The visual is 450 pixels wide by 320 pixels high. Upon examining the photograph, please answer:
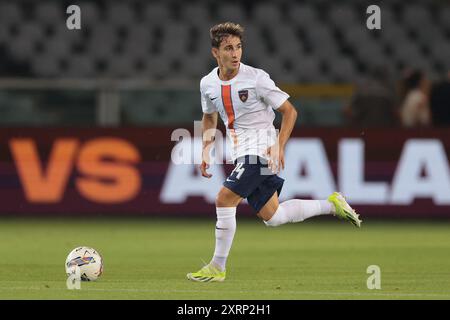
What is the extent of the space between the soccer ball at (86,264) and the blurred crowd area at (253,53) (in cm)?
688

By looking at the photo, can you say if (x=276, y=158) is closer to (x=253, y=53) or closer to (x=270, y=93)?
(x=270, y=93)

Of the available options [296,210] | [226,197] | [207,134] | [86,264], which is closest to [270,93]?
[207,134]

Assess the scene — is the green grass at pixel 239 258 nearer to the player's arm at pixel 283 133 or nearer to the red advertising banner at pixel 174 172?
the red advertising banner at pixel 174 172

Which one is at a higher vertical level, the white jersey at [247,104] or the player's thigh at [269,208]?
the white jersey at [247,104]

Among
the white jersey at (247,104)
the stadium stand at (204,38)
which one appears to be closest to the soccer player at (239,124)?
the white jersey at (247,104)

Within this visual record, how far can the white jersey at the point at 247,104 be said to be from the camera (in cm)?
930

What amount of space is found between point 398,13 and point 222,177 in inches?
301

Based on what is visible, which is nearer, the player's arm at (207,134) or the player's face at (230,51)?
the player's face at (230,51)

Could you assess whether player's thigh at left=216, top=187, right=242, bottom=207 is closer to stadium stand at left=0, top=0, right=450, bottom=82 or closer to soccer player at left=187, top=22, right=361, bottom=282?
soccer player at left=187, top=22, right=361, bottom=282

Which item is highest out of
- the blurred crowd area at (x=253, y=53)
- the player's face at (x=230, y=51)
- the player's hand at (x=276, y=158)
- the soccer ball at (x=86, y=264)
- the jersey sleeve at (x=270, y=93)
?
the blurred crowd area at (x=253, y=53)

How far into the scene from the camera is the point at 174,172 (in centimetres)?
1529

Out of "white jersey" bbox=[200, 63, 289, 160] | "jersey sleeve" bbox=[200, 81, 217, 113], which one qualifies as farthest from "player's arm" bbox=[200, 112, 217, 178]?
"white jersey" bbox=[200, 63, 289, 160]
